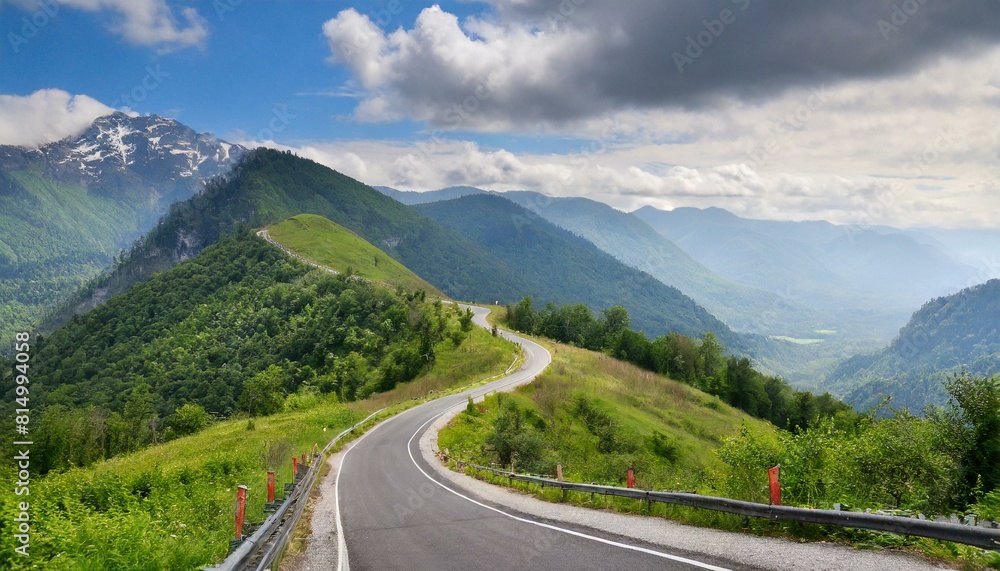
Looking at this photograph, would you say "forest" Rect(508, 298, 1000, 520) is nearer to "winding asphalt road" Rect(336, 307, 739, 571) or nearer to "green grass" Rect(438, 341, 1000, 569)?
"green grass" Rect(438, 341, 1000, 569)

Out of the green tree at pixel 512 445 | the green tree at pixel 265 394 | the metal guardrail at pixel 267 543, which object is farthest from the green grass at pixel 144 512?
the green tree at pixel 265 394

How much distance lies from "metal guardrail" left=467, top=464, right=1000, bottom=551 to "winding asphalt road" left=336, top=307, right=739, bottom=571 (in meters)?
1.88

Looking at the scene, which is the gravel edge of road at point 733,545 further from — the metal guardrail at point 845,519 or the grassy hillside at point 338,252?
the grassy hillside at point 338,252

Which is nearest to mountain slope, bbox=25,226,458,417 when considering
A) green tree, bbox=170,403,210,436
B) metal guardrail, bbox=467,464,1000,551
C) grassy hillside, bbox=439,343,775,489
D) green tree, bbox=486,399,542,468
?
green tree, bbox=170,403,210,436

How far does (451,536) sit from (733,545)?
658cm

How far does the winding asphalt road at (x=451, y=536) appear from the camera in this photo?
9.44 meters

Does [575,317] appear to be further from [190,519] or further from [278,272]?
[190,519]

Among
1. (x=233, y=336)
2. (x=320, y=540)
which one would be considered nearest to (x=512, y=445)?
(x=320, y=540)

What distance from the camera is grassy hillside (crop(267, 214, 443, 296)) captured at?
146 m

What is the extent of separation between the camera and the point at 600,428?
3922 centimetres

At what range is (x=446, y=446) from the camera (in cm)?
3238

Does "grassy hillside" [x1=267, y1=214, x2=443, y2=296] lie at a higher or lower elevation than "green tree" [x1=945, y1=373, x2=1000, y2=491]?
higher

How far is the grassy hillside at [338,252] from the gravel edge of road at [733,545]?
124m

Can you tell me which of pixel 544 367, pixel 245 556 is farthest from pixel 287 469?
pixel 544 367
